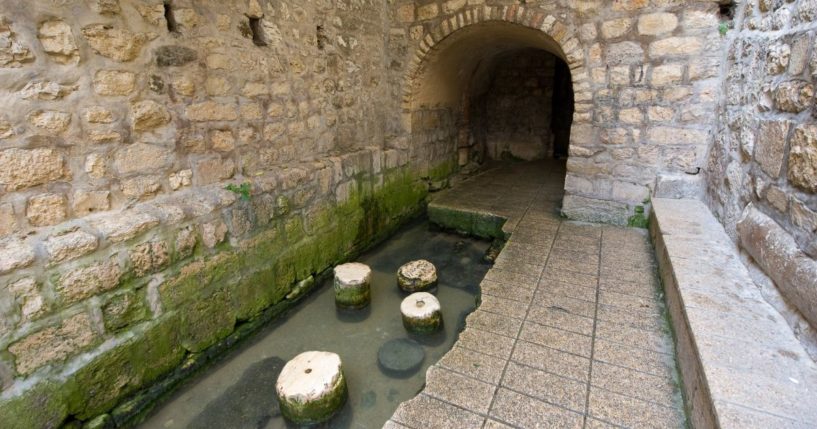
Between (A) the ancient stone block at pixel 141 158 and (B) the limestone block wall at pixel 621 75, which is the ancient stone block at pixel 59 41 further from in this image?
(B) the limestone block wall at pixel 621 75

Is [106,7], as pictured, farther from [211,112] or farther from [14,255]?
[14,255]

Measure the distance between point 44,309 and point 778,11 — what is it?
420 cm

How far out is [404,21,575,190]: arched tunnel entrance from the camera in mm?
4574

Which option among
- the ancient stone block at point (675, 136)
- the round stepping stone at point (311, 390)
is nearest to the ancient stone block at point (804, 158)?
the ancient stone block at point (675, 136)

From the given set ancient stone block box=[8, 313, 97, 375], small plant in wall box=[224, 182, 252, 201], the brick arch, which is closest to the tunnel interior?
the brick arch

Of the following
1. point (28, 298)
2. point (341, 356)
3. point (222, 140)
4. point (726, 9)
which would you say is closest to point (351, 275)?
point (341, 356)

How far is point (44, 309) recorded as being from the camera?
6.14 ft

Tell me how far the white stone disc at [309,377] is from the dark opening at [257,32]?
2.27 m

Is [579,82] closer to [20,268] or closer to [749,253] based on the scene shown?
[749,253]

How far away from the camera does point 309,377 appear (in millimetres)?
2182

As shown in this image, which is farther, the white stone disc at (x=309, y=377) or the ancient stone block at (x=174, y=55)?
the ancient stone block at (x=174, y=55)

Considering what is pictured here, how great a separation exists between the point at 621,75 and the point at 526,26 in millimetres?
1007

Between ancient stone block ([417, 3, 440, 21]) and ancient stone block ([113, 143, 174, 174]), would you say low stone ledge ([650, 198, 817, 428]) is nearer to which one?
ancient stone block ([113, 143, 174, 174])

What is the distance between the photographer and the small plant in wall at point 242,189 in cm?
275
